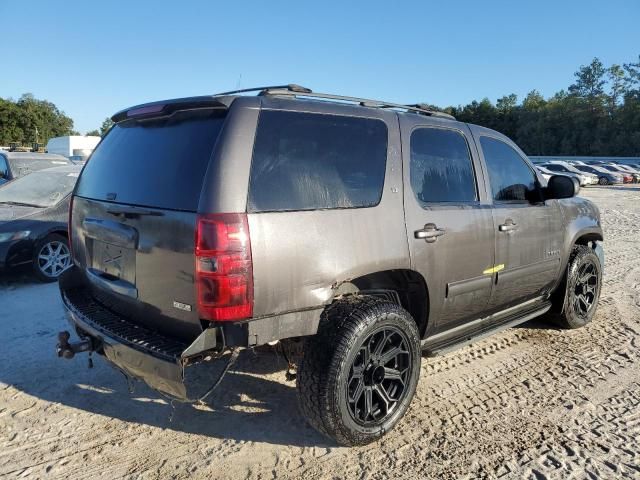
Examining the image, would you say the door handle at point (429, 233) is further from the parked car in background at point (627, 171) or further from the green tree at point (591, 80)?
the green tree at point (591, 80)

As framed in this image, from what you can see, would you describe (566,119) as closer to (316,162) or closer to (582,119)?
(582,119)

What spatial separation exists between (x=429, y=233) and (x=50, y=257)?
5462 mm

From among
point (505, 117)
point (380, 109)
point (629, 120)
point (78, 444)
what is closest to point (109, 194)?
point (78, 444)

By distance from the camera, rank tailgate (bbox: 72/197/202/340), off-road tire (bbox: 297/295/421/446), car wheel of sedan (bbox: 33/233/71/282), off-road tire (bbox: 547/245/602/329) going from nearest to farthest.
A: tailgate (bbox: 72/197/202/340) → off-road tire (bbox: 297/295/421/446) → off-road tire (bbox: 547/245/602/329) → car wheel of sedan (bbox: 33/233/71/282)

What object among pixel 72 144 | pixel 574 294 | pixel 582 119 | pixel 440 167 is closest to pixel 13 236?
pixel 440 167

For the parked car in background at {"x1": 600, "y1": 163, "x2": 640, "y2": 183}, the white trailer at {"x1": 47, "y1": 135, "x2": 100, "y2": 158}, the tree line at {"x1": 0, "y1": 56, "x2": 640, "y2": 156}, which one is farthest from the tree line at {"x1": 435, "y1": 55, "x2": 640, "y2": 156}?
the white trailer at {"x1": 47, "y1": 135, "x2": 100, "y2": 158}

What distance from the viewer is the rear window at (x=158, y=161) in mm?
2537

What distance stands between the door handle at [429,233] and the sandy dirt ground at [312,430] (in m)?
1.17

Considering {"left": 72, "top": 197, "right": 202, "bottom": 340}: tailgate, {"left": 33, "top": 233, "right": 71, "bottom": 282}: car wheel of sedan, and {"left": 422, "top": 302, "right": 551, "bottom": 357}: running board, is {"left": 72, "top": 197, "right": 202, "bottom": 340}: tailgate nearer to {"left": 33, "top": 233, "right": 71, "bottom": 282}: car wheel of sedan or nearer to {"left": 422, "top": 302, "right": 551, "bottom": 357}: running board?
{"left": 422, "top": 302, "right": 551, "bottom": 357}: running board

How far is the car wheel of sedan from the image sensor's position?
6359 mm

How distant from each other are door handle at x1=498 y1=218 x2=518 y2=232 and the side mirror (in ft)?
2.14

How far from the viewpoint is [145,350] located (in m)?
2.51

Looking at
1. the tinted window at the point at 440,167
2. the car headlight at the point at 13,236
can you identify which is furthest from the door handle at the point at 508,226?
the car headlight at the point at 13,236

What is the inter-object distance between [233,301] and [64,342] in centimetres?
134
